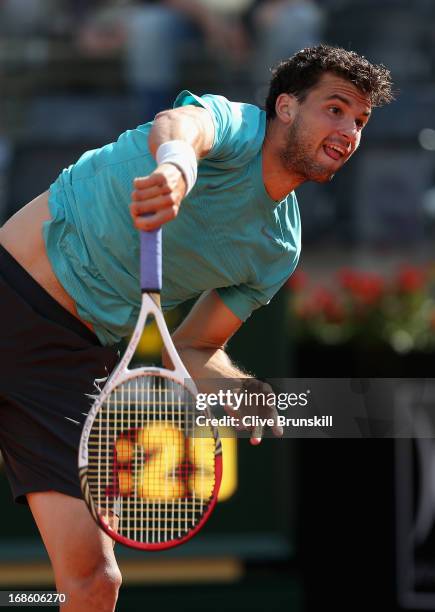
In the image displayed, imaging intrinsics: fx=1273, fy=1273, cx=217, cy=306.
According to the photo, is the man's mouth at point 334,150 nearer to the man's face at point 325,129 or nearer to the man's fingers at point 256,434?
the man's face at point 325,129

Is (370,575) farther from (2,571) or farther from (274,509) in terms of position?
(2,571)

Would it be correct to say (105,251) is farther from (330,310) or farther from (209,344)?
(330,310)

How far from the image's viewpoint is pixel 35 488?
367cm

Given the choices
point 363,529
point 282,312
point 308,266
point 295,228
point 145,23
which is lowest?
point 363,529

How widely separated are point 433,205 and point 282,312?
8.37 ft

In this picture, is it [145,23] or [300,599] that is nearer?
[300,599]

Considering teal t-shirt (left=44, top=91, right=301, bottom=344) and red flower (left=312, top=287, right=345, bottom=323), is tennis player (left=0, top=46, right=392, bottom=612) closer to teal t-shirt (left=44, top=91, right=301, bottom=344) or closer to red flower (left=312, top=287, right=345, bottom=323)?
teal t-shirt (left=44, top=91, right=301, bottom=344)

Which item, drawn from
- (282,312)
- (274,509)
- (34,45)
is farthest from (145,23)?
(274,509)

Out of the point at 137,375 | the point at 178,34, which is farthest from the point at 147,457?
the point at 178,34

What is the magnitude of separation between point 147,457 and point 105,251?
69cm

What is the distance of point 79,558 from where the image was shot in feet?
11.8

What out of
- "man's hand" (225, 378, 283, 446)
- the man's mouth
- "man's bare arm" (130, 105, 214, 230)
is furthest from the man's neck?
"man's hand" (225, 378, 283, 446)

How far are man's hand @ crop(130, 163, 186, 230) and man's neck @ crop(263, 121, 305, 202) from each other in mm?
638

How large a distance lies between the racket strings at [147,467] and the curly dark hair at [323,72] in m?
0.94
